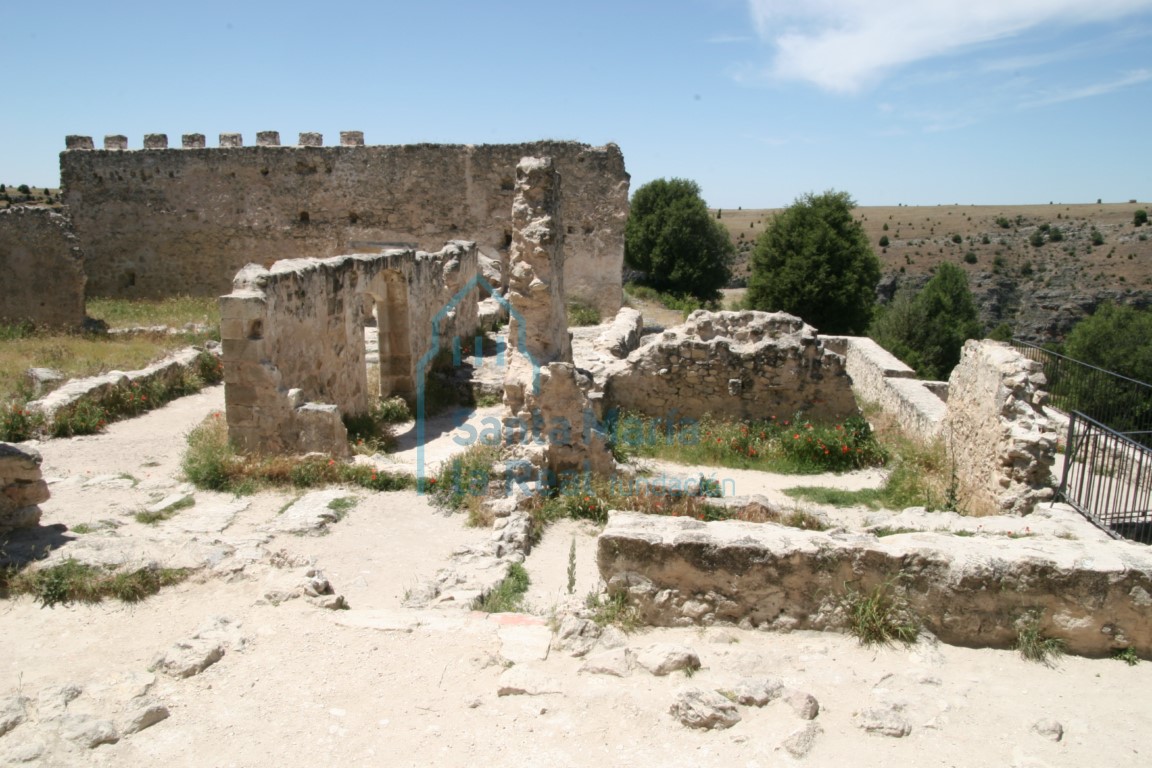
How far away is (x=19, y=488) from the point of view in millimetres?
5711

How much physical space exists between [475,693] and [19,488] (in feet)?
13.4

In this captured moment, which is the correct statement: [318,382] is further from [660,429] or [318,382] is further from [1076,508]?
[1076,508]

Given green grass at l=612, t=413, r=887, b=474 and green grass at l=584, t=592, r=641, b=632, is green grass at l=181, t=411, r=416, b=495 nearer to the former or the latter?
green grass at l=612, t=413, r=887, b=474

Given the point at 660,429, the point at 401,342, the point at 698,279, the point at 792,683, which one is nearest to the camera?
the point at 792,683

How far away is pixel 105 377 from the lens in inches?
405

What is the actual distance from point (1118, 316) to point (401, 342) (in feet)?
86.7

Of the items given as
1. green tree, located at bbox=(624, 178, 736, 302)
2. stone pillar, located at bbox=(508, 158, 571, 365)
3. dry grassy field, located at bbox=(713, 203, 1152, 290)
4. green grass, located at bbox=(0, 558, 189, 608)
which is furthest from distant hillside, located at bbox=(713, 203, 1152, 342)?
green grass, located at bbox=(0, 558, 189, 608)

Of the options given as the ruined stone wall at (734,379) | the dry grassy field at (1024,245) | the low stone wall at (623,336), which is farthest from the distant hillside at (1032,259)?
the ruined stone wall at (734,379)

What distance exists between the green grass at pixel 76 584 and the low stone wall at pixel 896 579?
3038 mm

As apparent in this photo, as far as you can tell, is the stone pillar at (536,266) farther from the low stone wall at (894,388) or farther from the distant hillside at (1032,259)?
the distant hillside at (1032,259)

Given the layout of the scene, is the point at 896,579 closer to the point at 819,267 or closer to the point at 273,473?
the point at 273,473

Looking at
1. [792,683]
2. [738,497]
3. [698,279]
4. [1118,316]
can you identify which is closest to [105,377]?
[738,497]

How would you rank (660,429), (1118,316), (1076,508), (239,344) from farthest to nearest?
(1118,316), (660,429), (239,344), (1076,508)

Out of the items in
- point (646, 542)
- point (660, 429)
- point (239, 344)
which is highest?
point (239, 344)
